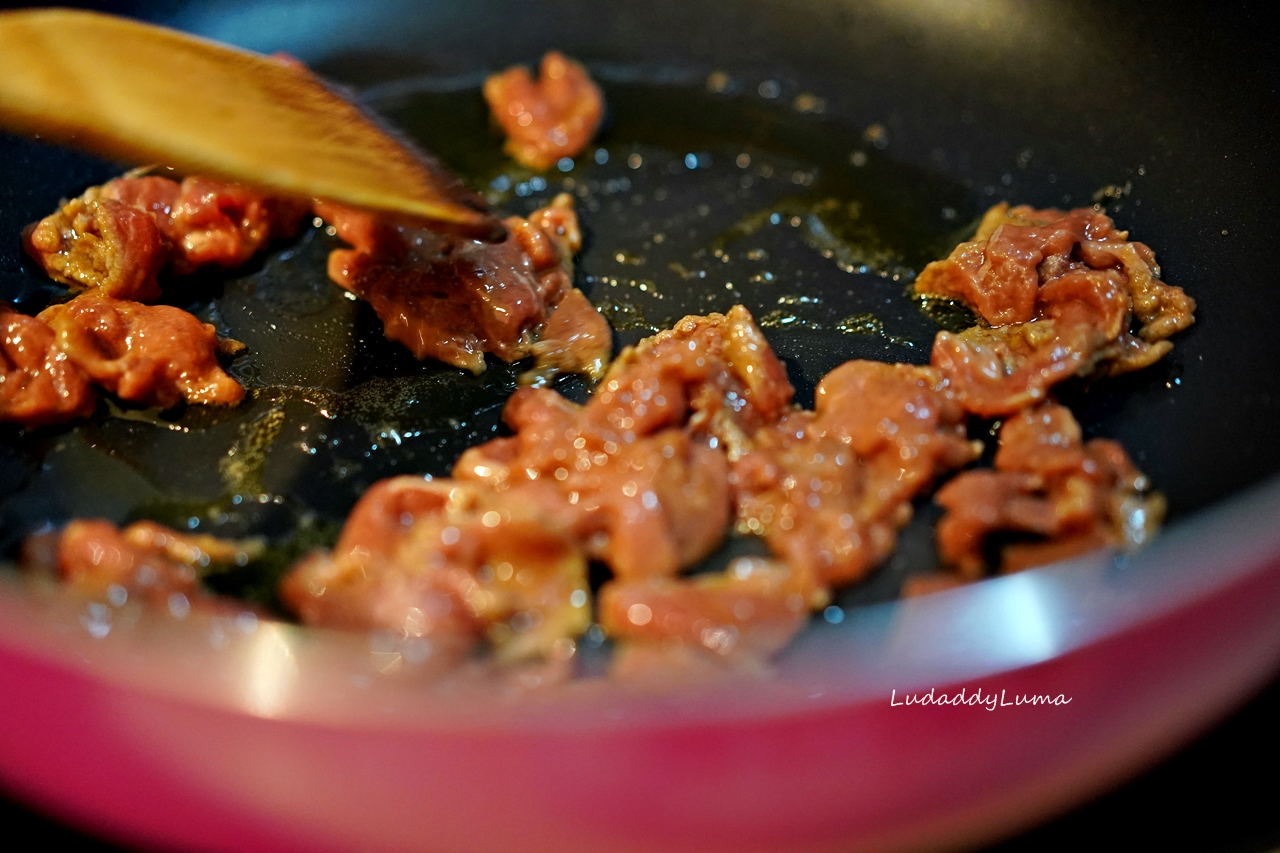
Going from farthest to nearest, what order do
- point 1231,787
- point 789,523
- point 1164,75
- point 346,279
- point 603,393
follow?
point 1164,75, point 346,279, point 603,393, point 789,523, point 1231,787

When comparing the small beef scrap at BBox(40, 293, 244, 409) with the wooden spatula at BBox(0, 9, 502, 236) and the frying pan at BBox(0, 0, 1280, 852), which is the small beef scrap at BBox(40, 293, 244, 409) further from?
the wooden spatula at BBox(0, 9, 502, 236)

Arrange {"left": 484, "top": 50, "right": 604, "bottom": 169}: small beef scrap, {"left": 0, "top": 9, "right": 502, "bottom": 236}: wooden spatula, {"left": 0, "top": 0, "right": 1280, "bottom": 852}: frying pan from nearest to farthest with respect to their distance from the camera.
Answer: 1. {"left": 0, "top": 0, "right": 1280, "bottom": 852}: frying pan
2. {"left": 0, "top": 9, "right": 502, "bottom": 236}: wooden spatula
3. {"left": 484, "top": 50, "right": 604, "bottom": 169}: small beef scrap

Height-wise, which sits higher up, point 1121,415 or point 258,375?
point 1121,415

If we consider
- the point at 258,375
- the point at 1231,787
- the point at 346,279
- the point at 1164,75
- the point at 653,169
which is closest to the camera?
the point at 1231,787

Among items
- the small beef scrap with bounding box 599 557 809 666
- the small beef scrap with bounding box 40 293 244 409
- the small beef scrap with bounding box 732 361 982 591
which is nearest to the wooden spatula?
the small beef scrap with bounding box 40 293 244 409

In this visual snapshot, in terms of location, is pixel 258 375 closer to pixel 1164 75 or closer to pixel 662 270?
pixel 662 270

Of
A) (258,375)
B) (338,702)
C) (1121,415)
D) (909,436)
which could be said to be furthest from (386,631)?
(1121,415)

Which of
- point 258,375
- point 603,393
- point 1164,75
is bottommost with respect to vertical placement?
point 258,375
